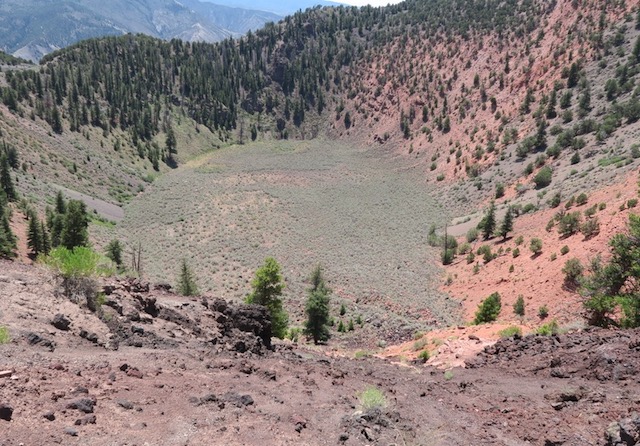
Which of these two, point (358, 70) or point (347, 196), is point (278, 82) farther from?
point (347, 196)

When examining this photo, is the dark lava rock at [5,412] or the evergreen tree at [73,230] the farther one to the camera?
the evergreen tree at [73,230]

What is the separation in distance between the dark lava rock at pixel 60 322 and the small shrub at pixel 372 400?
24.9ft

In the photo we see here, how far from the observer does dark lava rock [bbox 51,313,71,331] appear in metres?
10.5

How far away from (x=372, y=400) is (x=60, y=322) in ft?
26.2

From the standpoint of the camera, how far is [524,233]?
38.8 meters

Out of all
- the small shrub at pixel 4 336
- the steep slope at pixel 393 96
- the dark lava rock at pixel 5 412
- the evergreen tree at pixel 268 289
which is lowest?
the evergreen tree at pixel 268 289

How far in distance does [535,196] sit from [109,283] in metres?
47.5

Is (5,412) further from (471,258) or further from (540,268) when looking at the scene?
(471,258)

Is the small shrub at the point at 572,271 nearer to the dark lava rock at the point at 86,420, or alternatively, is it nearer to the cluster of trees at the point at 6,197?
the dark lava rock at the point at 86,420

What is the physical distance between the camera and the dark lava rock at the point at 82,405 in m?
6.99

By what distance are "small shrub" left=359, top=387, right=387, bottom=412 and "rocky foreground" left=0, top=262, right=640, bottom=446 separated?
0.18m

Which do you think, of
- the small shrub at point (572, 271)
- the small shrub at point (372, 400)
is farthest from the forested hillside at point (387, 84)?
the small shrub at point (372, 400)

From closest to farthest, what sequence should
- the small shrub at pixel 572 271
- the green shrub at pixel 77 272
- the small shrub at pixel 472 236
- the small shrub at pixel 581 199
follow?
the green shrub at pixel 77 272
the small shrub at pixel 572 271
the small shrub at pixel 581 199
the small shrub at pixel 472 236

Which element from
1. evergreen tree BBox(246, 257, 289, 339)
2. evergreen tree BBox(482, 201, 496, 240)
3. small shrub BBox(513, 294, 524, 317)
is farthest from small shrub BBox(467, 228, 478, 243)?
evergreen tree BBox(246, 257, 289, 339)
